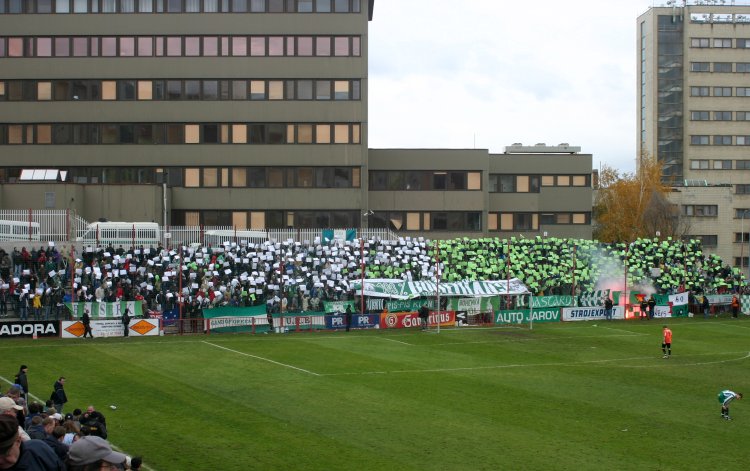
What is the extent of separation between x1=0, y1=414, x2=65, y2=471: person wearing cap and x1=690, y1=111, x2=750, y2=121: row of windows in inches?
5222

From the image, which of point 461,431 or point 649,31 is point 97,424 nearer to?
point 461,431

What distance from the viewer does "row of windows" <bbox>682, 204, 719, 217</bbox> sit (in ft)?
387

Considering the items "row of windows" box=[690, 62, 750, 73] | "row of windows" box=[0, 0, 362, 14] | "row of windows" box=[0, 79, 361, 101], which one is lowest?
"row of windows" box=[0, 79, 361, 101]

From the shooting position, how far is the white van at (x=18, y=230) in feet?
201

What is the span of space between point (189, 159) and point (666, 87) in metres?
82.3

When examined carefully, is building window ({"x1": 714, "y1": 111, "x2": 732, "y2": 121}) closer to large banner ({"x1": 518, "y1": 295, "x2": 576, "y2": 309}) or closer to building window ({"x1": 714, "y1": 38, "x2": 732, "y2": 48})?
building window ({"x1": 714, "y1": 38, "x2": 732, "y2": 48})

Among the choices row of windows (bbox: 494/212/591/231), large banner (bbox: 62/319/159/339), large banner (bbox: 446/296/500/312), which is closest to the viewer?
large banner (bbox: 62/319/159/339)

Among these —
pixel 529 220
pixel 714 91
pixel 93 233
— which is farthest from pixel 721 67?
pixel 93 233

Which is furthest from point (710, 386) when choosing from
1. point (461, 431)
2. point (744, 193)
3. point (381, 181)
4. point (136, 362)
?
point (744, 193)

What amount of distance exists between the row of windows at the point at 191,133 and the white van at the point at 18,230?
18216 millimetres

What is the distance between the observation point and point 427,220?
82188mm

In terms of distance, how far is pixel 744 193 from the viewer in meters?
130

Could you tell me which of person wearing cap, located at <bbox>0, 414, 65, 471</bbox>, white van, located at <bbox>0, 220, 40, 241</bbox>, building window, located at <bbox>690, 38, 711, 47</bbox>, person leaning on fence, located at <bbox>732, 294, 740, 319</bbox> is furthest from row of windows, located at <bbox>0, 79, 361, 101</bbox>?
building window, located at <bbox>690, 38, 711, 47</bbox>

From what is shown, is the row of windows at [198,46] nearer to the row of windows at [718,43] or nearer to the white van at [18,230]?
the white van at [18,230]
